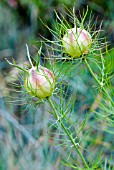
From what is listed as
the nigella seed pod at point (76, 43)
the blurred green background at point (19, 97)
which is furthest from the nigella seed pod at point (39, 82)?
the blurred green background at point (19, 97)

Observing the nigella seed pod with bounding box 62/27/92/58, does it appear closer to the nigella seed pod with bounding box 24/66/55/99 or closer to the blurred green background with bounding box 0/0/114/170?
the nigella seed pod with bounding box 24/66/55/99

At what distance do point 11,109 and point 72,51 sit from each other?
1.91 metres

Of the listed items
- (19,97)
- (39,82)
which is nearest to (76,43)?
(39,82)

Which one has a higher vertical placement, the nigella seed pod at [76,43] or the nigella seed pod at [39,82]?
the nigella seed pod at [76,43]

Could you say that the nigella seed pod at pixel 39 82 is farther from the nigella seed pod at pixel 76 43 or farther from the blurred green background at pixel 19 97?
the blurred green background at pixel 19 97

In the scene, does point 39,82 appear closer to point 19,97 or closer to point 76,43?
point 76,43

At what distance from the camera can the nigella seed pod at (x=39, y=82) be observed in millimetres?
1160

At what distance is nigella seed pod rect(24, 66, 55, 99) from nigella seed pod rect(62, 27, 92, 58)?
84mm

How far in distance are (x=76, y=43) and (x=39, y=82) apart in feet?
0.44

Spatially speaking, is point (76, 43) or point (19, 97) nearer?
point (76, 43)

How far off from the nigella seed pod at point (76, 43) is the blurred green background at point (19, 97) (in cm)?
110

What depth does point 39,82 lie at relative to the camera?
1157 millimetres

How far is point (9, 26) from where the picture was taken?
3.63 m

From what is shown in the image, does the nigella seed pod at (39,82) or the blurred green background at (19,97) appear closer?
the nigella seed pod at (39,82)
